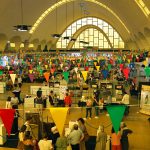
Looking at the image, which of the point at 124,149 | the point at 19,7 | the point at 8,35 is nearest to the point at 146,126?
the point at 124,149

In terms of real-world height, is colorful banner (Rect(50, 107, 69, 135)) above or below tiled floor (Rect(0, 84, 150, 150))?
Result: above

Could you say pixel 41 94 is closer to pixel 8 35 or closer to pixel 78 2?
pixel 8 35

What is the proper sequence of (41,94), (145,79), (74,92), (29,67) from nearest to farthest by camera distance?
1. (41,94)
2. (74,92)
3. (145,79)
4. (29,67)

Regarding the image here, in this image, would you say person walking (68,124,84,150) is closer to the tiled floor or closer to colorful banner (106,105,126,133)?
colorful banner (106,105,126,133)

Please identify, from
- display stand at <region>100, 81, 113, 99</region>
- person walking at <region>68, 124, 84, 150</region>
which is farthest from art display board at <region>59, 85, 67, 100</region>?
person walking at <region>68, 124, 84, 150</region>

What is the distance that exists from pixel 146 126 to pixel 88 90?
722 cm

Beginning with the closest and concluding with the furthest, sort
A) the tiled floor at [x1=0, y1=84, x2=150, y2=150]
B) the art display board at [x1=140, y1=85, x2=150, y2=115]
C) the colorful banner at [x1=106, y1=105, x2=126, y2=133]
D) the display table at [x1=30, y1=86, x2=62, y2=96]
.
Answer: the colorful banner at [x1=106, y1=105, x2=126, y2=133], the tiled floor at [x1=0, y1=84, x2=150, y2=150], the art display board at [x1=140, y1=85, x2=150, y2=115], the display table at [x1=30, y1=86, x2=62, y2=96]

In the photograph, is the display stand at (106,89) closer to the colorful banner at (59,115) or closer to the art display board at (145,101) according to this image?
the art display board at (145,101)

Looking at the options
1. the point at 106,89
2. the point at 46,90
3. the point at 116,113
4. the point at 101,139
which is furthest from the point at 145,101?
the point at 116,113

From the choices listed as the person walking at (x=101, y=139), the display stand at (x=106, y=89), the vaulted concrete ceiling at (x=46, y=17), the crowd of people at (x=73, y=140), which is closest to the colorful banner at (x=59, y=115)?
the crowd of people at (x=73, y=140)

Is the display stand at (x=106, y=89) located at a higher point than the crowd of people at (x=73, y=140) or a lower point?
higher

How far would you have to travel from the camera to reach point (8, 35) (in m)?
37.9

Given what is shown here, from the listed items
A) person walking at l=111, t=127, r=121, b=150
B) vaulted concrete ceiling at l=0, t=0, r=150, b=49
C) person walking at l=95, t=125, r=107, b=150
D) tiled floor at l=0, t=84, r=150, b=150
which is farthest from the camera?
vaulted concrete ceiling at l=0, t=0, r=150, b=49

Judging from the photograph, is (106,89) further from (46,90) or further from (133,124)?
(133,124)
